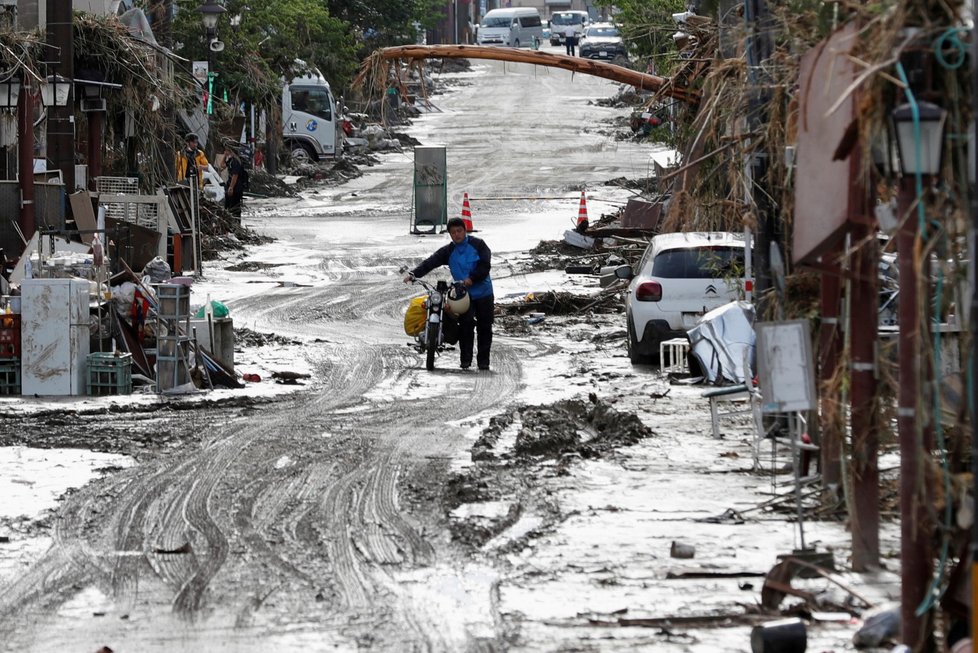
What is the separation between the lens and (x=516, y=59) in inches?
597

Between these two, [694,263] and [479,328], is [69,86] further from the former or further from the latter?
[694,263]

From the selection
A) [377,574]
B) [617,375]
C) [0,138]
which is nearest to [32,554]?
[377,574]

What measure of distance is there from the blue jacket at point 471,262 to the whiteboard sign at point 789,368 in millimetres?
8200

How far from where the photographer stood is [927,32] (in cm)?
628

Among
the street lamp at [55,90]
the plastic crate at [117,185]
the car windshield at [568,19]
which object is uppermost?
the car windshield at [568,19]

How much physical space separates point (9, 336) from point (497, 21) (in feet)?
225

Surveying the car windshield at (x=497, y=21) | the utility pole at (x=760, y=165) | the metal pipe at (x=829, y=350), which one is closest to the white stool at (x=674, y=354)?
the utility pole at (x=760, y=165)

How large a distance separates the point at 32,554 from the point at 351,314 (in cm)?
1300

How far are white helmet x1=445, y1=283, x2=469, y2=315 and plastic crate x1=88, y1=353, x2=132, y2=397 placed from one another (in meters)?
3.38

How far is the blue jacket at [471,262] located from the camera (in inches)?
649

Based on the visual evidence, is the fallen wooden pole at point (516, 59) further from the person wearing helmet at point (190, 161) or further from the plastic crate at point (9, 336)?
the person wearing helmet at point (190, 161)

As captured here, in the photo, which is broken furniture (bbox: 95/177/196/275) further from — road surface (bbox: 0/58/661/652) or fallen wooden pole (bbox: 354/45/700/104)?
fallen wooden pole (bbox: 354/45/700/104)

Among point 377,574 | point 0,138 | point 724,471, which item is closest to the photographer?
point 377,574

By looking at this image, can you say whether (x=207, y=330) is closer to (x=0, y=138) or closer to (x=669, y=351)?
(x=669, y=351)
